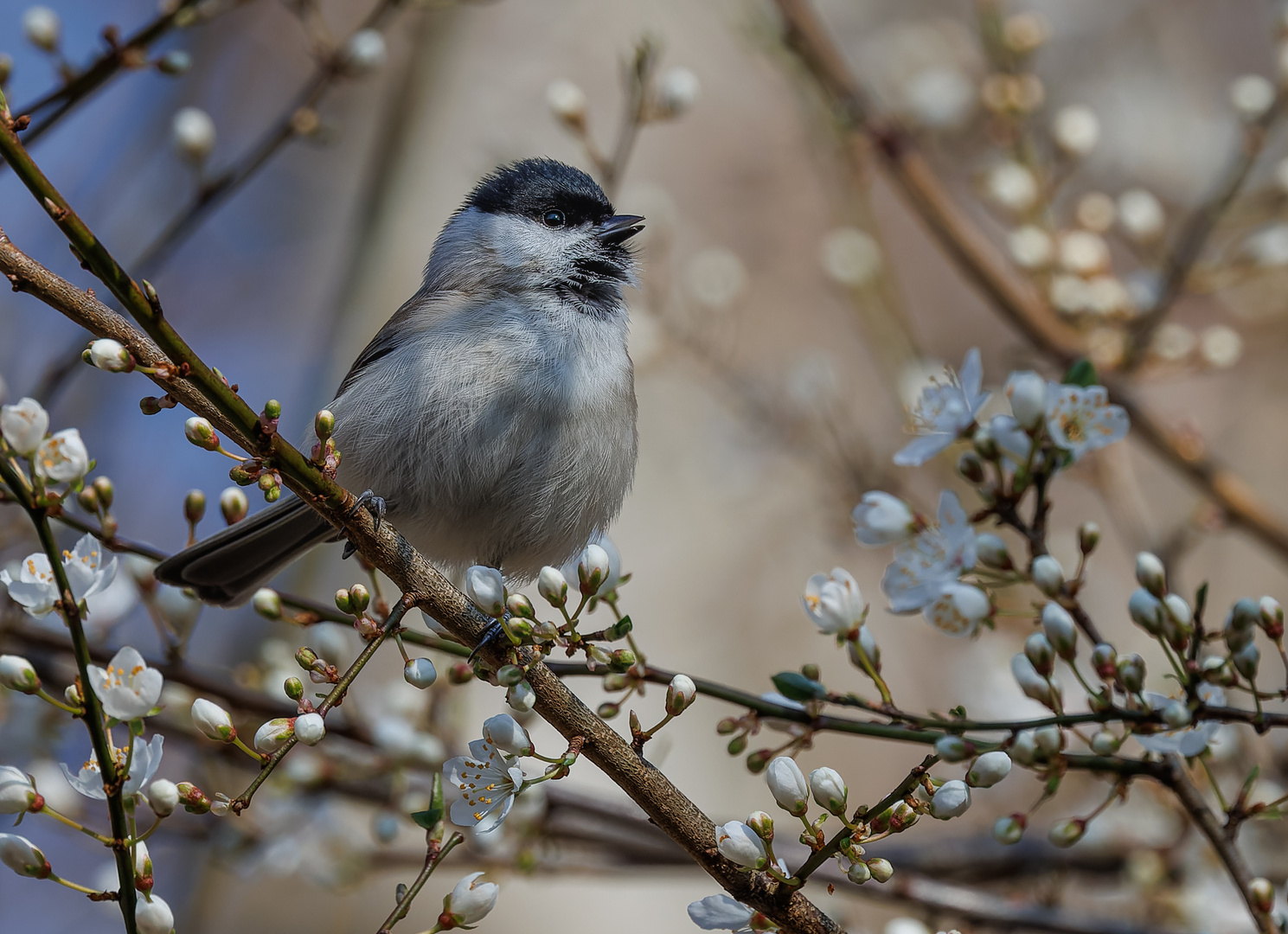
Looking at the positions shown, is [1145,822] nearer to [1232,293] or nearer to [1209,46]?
[1232,293]

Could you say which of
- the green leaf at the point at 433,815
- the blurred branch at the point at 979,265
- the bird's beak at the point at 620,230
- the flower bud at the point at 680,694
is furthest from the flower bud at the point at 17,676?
the blurred branch at the point at 979,265

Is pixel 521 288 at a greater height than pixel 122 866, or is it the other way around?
pixel 521 288

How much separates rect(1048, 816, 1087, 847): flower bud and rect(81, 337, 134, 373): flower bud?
4.98ft

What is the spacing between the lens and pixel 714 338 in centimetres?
404

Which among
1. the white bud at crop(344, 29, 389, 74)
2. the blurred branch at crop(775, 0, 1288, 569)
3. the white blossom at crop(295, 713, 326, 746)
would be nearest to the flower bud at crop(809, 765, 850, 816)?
the white blossom at crop(295, 713, 326, 746)

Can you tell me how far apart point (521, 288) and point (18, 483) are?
63.2 inches

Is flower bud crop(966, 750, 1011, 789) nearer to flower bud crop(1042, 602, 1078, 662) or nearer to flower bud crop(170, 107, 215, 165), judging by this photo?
flower bud crop(1042, 602, 1078, 662)

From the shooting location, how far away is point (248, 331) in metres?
6.79

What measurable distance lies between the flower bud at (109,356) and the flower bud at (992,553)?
1213mm

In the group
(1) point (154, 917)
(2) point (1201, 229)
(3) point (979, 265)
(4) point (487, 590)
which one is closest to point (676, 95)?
(3) point (979, 265)

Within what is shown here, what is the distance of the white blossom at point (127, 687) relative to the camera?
1.46 m

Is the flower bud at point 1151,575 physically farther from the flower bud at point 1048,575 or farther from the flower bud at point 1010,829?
the flower bud at point 1010,829

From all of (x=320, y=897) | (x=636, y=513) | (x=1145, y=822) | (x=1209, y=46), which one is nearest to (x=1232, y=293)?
(x=1145, y=822)

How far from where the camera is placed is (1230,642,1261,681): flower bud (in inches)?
57.9
